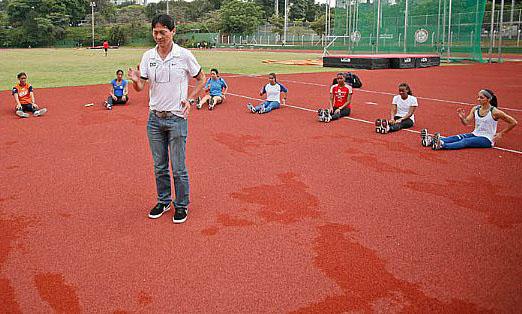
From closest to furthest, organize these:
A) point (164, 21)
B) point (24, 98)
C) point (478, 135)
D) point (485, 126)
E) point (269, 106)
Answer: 1. point (164, 21)
2. point (485, 126)
3. point (478, 135)
4. point (24, 98)
5. point (269, 106)

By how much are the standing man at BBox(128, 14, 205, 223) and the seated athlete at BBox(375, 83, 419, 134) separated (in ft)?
17.5

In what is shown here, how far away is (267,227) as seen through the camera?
4.78 metres

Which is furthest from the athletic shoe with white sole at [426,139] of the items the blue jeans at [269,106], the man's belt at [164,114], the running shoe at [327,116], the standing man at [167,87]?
the man's belt at [164,114]

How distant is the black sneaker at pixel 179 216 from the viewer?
16.0 ft

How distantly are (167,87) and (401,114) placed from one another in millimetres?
6371

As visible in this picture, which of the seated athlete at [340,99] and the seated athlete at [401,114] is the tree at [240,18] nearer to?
the seated athlete at [340,99]

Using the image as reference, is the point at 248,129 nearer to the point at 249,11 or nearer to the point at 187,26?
the point at 249,11

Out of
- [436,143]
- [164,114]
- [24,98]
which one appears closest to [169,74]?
[164,114]

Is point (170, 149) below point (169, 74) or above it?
below

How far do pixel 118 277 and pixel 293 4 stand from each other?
3852 inches

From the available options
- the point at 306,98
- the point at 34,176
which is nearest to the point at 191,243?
the point at 34,176

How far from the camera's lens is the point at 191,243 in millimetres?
4406

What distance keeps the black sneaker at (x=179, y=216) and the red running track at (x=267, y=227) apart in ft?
0.22

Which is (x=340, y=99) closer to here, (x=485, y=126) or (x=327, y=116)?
(x=327, y=116)
